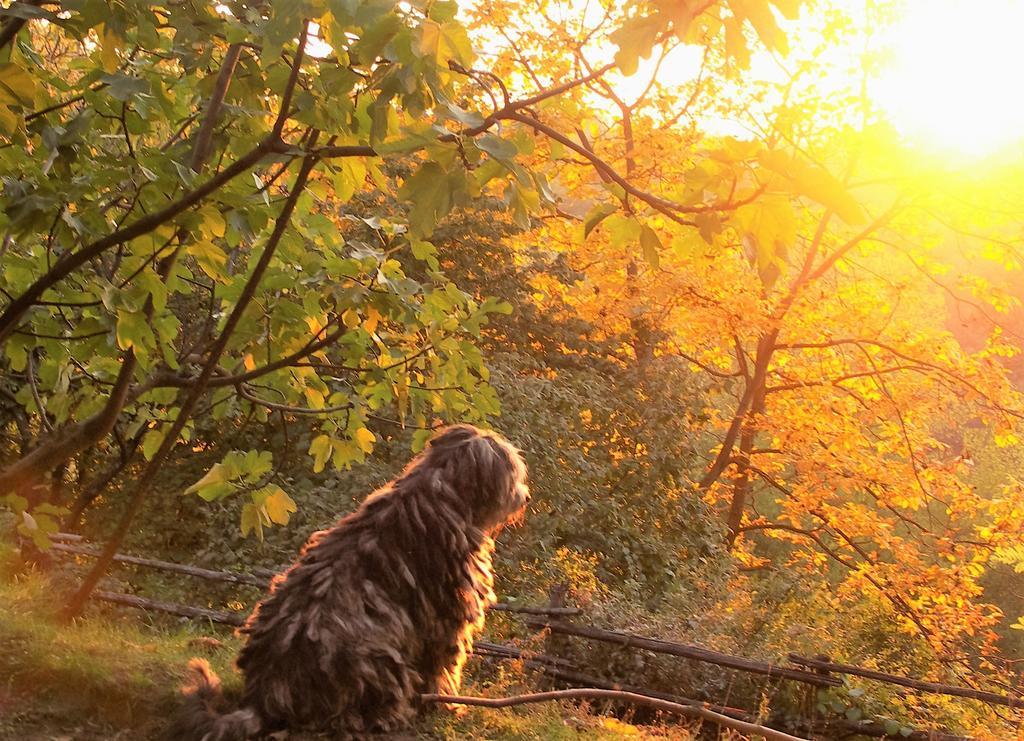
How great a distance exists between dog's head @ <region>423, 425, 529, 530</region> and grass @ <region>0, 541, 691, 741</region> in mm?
1017

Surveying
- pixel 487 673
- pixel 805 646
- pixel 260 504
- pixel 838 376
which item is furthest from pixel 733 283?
pixel 260 504

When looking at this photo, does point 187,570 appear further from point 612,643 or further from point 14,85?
point 14,85

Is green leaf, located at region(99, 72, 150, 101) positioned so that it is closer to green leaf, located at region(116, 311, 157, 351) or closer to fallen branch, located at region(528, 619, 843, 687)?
green leaf, located at region(116, 311, 157, 351)

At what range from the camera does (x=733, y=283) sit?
14930 millimetres

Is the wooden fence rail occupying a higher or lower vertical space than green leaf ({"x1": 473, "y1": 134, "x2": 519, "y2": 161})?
lower

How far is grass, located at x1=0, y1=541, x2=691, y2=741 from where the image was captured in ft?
14.3

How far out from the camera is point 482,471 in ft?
16.2

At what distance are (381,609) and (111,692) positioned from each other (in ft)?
4.37

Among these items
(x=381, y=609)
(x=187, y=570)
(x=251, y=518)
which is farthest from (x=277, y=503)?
(x=187, y=570)

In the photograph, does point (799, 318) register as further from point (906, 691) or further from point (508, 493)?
point (508, 493)

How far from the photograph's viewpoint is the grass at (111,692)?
4.35 m

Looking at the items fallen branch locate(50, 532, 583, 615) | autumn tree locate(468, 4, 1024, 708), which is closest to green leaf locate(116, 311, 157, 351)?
fallen branch locate(50, 532, 583, 615)

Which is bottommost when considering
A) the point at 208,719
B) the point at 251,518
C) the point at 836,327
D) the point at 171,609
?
the point at 171,609

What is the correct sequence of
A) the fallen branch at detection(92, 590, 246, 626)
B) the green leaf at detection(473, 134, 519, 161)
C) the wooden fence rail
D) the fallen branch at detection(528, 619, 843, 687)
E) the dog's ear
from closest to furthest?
the green leaf at detection(473, 134, 519, 161)
the dog's ear
the fallen branch at detection(92, 590, 246, 626)
the wooden fence rail
the fallen branch at detection(528, 619, 843, 687)
